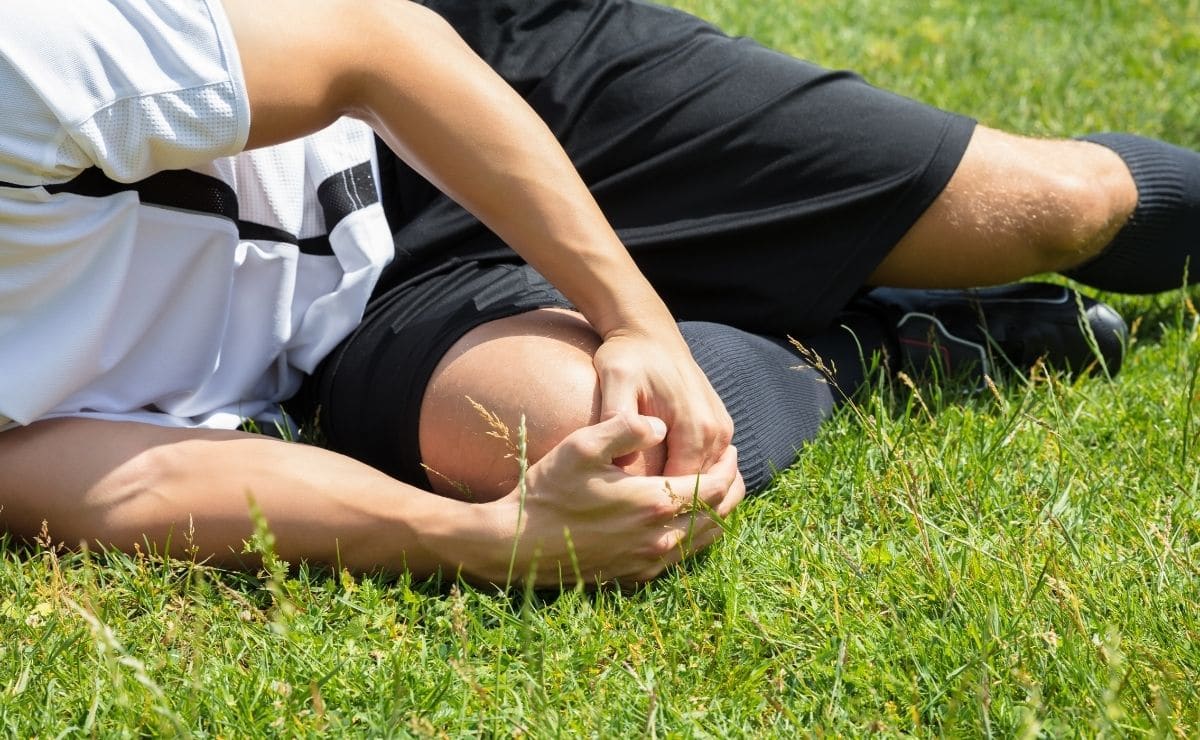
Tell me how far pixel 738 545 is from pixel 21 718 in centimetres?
106

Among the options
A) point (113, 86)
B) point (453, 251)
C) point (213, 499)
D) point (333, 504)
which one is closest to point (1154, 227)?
point (453, 251)

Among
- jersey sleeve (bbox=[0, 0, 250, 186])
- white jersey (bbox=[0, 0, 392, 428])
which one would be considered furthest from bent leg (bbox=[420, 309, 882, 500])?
jersey sleeve (bbox=[0, 0, 250, 186])

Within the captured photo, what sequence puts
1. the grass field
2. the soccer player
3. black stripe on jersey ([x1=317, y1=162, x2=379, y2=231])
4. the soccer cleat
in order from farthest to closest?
the soccer cleat, black stripe on jersey ([x1=317, y1=162, x2=379, y2=231]), the soccer player, the grass field

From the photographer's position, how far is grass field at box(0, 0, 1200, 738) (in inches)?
64.9

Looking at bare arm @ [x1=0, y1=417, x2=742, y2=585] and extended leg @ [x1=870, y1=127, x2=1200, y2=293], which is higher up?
extended leg @ [x1=870, y1=127, x2=1200, y2=293]

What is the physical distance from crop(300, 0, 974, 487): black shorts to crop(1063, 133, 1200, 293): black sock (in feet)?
1.49

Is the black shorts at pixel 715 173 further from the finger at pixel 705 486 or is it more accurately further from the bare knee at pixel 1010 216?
the finger at pixel 705 486

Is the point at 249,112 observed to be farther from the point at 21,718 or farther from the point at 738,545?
the point at 738,545

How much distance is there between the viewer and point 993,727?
1.62 metres

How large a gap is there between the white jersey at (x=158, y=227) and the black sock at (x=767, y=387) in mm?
641

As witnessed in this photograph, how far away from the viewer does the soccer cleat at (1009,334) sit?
2.71 metres

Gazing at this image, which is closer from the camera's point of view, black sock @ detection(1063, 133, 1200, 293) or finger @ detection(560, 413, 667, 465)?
finger @ detection(560, 413, 667, 465)

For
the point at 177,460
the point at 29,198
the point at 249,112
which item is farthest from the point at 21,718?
the point at 249,112

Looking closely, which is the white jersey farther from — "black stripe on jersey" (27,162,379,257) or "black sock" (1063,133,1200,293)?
"black sock" (1063,133,1200,293)
